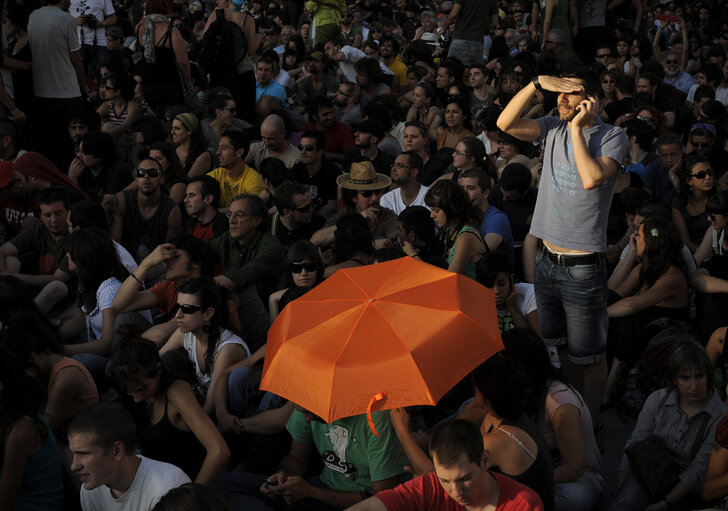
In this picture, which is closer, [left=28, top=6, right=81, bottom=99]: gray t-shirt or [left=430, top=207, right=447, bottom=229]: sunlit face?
[left=430, top=207, right=447, bottom=229]: sunlit face

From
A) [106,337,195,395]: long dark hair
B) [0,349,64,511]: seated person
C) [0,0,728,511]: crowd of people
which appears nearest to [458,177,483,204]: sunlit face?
[0,0,728,511]: crowd of people

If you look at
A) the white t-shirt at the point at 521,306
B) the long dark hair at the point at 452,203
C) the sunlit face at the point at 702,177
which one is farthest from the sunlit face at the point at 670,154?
the white t-shirt at the point at 521,306

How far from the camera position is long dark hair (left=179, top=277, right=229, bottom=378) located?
15.7 feet

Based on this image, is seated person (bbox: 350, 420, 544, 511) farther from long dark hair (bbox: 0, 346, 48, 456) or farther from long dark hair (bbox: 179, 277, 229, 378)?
long dark hair (bbox: 179, 277, 229, 378)

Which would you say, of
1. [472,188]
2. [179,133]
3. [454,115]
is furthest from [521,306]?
[179,133]

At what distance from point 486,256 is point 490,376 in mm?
1536

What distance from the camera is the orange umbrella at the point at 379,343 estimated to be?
3.49 m

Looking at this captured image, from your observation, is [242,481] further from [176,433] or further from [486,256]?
[486,256]

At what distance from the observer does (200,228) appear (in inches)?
270

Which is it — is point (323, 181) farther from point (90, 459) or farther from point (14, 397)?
point (90, 459)

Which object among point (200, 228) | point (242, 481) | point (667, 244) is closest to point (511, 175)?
point (667, 244)

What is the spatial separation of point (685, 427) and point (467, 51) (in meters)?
8.95

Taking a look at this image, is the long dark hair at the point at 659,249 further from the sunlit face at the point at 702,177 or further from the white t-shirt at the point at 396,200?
the white t-shirt at the point at 396,200

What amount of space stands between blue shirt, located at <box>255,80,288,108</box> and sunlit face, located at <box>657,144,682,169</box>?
5.22 metres
